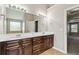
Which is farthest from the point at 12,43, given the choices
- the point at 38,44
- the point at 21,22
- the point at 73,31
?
the point at 73,31

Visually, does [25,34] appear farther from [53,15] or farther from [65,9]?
[65,9]

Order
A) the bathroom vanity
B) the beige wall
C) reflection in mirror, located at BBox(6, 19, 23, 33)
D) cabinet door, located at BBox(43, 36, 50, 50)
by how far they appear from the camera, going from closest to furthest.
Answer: the bathroom vanity
reflection in mirror, located at BBox(6, 19, 23, 33)
the beige wall
cabinet door, located at BBox(43, 36, 50, 50)

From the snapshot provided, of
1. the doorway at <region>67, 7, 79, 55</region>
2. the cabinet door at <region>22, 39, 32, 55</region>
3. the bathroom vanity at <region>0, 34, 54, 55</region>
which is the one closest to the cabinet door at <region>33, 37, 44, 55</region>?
the bathroom vanity at <region>0, 34, 54, 55</region>

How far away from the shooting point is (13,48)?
5.08 ft

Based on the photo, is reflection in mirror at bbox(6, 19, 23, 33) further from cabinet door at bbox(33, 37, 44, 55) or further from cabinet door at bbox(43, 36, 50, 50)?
cabinet door at bbox(43, 36, 50, 50)

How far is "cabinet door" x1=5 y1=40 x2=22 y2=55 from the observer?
1.47 m

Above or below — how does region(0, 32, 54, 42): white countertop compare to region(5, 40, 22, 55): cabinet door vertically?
above

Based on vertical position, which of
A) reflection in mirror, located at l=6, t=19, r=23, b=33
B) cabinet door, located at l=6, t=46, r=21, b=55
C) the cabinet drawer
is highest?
reflection in mirror, located at l=6, t=19, r=23, b=33

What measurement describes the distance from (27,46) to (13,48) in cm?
31

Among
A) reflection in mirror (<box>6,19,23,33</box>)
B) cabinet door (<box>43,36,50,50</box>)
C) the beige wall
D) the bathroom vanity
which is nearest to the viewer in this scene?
the bathroom vanity

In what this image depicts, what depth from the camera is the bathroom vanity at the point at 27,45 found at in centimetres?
147

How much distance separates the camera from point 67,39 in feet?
5.95

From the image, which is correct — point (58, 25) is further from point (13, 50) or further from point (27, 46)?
point (13, 50)
